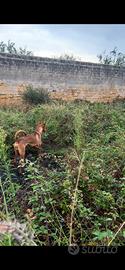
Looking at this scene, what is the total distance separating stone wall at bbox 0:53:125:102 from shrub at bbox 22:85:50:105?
532 millimetres

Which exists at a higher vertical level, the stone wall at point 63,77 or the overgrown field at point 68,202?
the stone wall at point 63,77

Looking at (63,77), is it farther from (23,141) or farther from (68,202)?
(68,202)

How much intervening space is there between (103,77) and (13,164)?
956 cm

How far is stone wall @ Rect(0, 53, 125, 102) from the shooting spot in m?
11.5

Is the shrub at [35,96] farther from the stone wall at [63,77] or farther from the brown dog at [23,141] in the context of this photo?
the brown dog at [23,141]

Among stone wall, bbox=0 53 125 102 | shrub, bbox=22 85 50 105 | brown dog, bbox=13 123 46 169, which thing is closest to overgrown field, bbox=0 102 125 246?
brown dog, bbox=13 123 46 169

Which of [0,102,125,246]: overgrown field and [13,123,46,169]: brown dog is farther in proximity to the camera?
[13,123,46,169]: brown dog

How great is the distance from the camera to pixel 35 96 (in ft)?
35.7

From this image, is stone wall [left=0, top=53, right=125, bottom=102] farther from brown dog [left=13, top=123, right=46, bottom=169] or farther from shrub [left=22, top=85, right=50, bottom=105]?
brown dog [left=13, top=123, right=46, bottom=169]

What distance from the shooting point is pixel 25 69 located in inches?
466

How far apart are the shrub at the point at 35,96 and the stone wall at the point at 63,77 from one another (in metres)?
0.53

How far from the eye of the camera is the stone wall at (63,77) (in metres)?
11.5

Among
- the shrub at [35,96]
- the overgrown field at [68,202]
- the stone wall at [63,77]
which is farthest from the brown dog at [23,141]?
the stone wall at [63,77]
